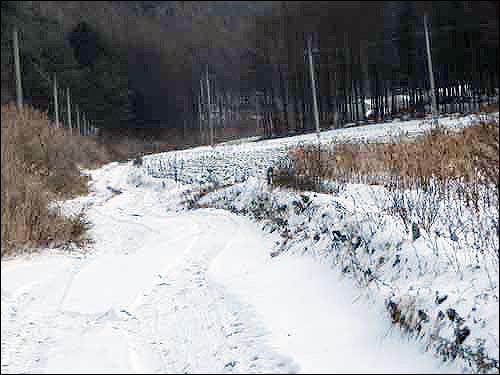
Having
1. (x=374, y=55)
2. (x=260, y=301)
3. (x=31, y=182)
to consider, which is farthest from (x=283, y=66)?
(x=260, y=301)

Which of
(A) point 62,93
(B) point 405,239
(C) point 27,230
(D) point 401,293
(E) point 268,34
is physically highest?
(E) point 268,34

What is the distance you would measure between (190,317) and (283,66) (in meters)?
40.9

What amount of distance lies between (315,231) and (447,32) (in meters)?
35.6

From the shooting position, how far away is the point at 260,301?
4.33 m

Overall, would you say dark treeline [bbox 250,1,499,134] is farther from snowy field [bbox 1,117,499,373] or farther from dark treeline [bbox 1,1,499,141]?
snowy field [bbox 1,117,499,373]

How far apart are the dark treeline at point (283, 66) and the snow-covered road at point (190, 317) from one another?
81.1 feet

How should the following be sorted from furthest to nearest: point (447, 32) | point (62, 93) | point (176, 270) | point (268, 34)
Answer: point (268, 34) → point (62, 93) → point (447, 32) → point (176, 270)

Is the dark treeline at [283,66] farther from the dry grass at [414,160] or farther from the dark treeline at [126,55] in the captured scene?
the dry grass at [414,160]

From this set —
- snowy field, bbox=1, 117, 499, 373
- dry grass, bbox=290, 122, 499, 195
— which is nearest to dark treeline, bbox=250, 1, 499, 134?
dry grass, bbox=290, 122, 499, 195

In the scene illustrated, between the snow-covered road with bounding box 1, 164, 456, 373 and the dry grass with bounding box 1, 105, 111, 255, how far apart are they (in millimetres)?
277

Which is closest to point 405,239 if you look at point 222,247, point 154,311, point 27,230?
point 154,311

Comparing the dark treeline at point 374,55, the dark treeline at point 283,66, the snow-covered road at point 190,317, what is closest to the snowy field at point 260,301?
the snow-covered road at point 190,317

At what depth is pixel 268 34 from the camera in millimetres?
42656

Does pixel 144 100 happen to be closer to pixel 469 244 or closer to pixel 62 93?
pixel 62 93
